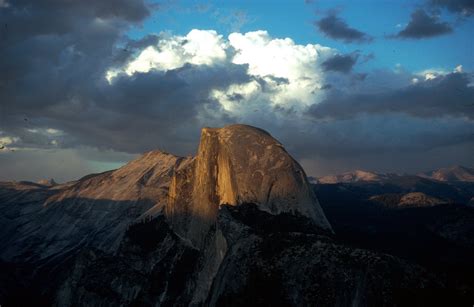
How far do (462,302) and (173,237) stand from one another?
8984 centimetres

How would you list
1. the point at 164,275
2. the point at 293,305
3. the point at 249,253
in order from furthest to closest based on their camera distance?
1. the point at 164,275
2. the point at 249,253
3. the point at 293,305

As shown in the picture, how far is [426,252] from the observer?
→ 180m

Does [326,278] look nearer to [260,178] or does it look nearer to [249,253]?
[249,253]

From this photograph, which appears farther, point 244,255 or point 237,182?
point 237,182

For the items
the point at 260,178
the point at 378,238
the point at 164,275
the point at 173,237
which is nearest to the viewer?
the point at 260,178

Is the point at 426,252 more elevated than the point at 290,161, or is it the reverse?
the point at 290,161

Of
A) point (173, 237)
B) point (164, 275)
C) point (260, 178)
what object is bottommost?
point (164, 275)

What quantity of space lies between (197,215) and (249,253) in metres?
52.2

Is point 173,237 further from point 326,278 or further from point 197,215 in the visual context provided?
point 326,278

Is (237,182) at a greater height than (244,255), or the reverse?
(237,182)

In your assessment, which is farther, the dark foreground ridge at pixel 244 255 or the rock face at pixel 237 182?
the rock face at pixel 237 182

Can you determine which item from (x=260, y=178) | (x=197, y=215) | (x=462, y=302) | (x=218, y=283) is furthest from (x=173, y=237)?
(x=462, y=302)

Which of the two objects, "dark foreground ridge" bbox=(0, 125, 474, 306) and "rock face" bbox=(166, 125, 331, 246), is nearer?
"dark foreground ridge" bbox=(0, 125, 474, 306)

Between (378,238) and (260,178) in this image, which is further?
(378,238)
